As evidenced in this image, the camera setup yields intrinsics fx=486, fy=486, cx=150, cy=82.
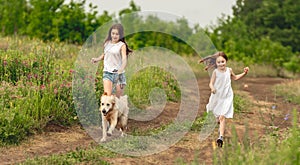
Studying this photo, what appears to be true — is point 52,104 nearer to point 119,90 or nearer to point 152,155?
point 119,90

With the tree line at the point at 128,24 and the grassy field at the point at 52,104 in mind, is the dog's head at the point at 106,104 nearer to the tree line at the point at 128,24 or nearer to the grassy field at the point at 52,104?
the grassy field at the point at 52,104

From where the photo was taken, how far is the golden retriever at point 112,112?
6539 millimetres

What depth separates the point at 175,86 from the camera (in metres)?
11.9

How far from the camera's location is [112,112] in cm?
678

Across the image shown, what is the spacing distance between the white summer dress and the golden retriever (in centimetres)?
127

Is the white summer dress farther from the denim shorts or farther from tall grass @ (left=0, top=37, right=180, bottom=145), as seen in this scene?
tall grass @ (left=0, top=37, right=180, bottom=145)

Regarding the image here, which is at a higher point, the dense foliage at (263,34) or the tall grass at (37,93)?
the dense foliage at (263,34)

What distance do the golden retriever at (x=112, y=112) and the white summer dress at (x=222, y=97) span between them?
4.16 feet

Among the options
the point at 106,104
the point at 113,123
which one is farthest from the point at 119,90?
the point at 106,104

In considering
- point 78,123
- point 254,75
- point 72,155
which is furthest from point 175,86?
point 254,75

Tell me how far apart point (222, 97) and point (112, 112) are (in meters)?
1.61

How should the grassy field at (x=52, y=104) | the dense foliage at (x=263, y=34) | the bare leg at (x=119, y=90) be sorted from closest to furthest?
the grassy field at (x=52, y=104), the bare leg at (x=119, y=90), the dense foliage at (x=263, y=34)

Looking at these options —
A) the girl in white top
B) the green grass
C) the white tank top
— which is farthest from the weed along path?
the white tank top

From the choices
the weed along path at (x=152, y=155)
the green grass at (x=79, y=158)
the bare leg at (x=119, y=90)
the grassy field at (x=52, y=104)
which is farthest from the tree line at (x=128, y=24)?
the green grass at (x=79, y=158)
